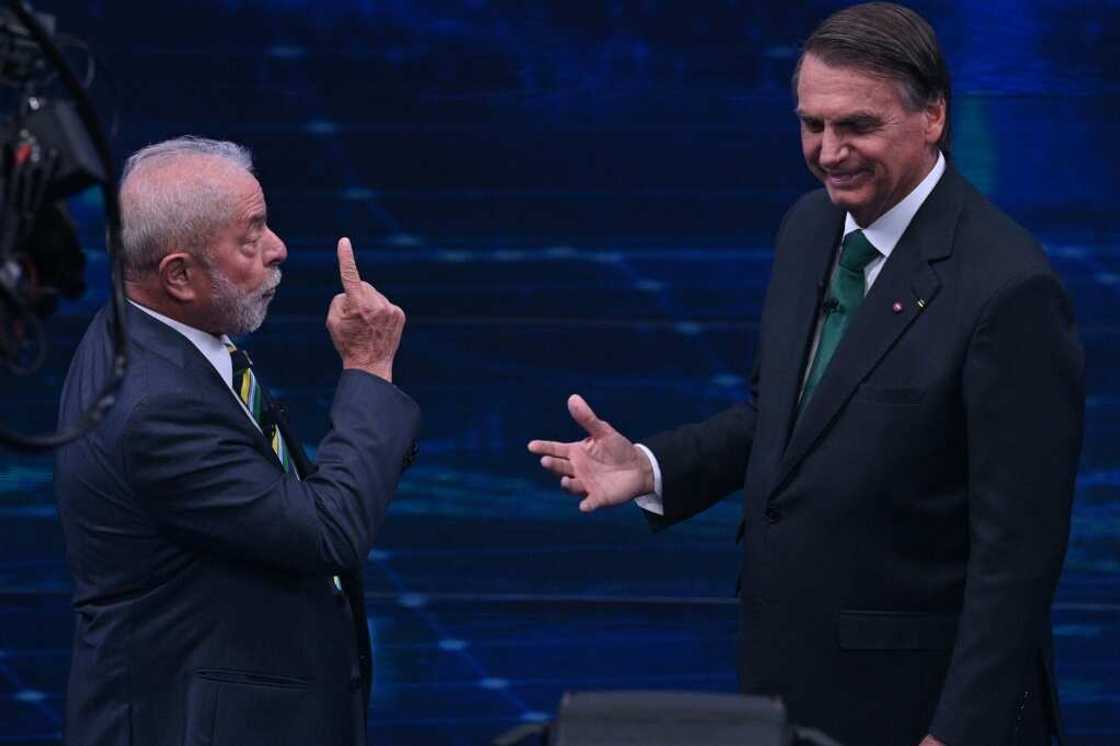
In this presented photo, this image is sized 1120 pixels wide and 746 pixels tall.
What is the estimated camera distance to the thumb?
3238mm

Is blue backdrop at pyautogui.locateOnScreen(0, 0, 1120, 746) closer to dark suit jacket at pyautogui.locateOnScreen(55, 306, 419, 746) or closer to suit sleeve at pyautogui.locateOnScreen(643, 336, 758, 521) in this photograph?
suit sleeve at pyautogui.locateOnScreen(643, 336, 758, 521)

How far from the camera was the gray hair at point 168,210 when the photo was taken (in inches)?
121

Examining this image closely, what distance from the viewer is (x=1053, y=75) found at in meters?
4.35

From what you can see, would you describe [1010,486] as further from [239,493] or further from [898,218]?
[239,493]

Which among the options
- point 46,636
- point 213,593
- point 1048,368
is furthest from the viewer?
point 46,636

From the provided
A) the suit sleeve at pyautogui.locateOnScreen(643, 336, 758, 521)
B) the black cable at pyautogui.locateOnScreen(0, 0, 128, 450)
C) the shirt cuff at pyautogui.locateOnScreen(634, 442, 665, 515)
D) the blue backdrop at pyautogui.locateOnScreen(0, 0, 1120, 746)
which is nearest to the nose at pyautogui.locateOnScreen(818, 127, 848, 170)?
the suit sleeve at pyautogui.locateOnScreen(643, 336, 758, 521)

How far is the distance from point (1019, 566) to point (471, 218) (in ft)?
6.07

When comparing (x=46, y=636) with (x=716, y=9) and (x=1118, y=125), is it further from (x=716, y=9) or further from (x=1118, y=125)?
(x=1118, y=125)

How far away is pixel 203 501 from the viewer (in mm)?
2982

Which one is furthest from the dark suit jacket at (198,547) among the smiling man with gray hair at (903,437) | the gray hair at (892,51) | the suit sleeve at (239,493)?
the gray hair at (892,51)

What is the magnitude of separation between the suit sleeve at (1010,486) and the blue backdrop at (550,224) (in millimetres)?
1523

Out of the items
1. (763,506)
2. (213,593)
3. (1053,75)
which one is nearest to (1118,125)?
(1053,75)

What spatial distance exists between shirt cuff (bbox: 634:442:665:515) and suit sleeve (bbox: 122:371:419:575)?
49 centimetres

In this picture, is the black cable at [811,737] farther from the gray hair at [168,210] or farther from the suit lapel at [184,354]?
the gray hair at [168,210]
